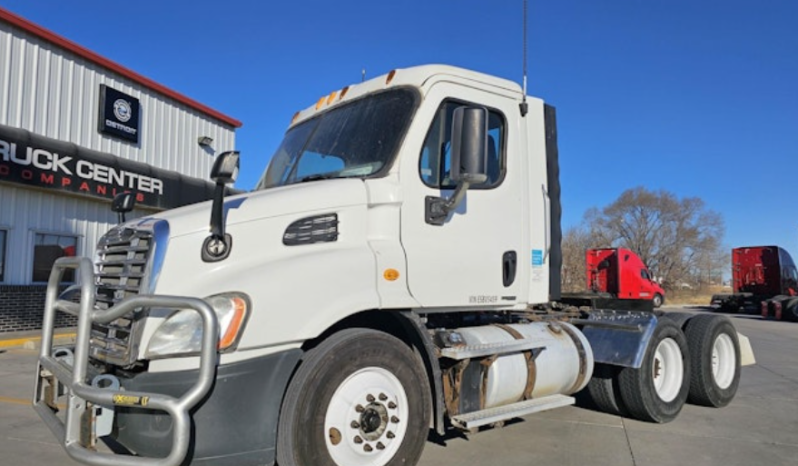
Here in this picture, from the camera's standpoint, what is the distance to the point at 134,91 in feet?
52.0

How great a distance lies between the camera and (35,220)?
13.3 metres

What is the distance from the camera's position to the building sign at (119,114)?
1480 centimetres

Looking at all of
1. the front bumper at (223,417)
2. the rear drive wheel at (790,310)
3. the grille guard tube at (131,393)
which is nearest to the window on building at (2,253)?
the grille guard tube at (131,393)

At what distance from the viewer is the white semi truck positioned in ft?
10.0

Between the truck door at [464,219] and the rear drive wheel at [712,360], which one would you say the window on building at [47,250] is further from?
the rear drive wheel at [712,360]

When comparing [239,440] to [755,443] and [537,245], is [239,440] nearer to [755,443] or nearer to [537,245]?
[537,245]

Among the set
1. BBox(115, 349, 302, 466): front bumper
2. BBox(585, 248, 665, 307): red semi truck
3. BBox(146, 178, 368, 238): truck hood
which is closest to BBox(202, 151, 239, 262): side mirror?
BBox(146, 178, 368, 238): truck hood

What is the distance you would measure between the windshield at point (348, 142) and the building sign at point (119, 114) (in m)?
11.8

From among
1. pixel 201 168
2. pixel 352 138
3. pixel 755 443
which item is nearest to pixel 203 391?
pixel 352 138

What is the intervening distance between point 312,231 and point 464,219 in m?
1.31

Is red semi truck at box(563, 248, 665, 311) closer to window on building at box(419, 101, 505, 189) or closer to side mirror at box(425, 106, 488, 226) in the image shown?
→ window on building at box(419, 101, 505, 189)

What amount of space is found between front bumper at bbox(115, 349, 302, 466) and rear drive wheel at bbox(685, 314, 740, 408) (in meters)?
5.48

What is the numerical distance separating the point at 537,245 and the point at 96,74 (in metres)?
13.7

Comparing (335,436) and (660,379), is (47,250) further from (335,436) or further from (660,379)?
(660,379)
